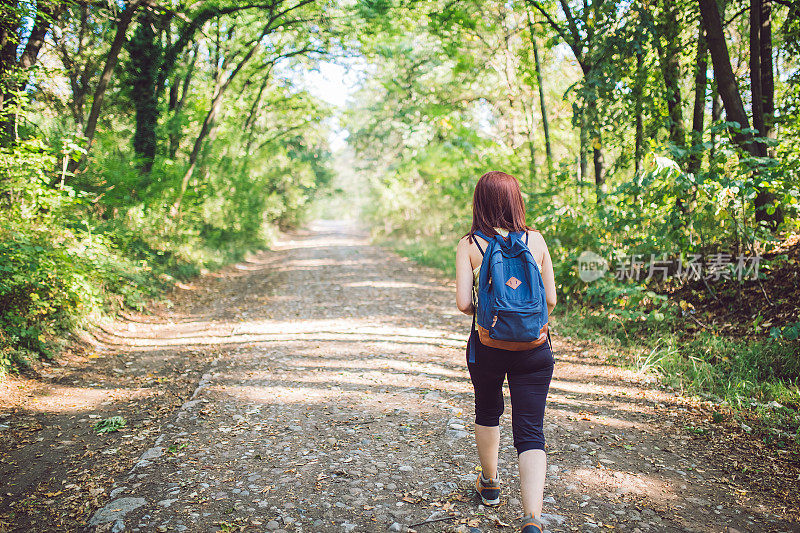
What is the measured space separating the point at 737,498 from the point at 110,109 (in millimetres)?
14235

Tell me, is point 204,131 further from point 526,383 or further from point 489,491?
point 526,383

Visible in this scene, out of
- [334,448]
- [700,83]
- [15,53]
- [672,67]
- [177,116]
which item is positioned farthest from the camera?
[177,116]

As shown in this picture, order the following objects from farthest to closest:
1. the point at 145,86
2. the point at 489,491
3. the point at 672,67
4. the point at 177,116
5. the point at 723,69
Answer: the point at 177,116 → the point at 145,86 → the point at 672,67 → the point at 723,69 → the point at 489,491

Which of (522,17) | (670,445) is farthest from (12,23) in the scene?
(522,17)

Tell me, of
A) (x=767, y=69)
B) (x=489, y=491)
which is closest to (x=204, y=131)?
(x=767, y=69)

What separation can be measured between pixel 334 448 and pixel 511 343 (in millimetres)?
2086

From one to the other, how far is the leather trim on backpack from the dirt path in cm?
117

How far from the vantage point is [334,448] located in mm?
4129

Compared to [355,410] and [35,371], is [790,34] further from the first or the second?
[35,371]

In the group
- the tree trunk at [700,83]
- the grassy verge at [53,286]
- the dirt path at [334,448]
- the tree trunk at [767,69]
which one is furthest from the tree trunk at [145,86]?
the tree trunk at [767,69]

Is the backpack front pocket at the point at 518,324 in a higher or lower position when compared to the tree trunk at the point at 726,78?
lower

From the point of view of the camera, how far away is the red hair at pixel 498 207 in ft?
9.70

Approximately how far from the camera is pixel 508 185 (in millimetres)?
2988

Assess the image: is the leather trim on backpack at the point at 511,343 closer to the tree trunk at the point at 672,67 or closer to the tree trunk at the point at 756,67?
the tree trunk at the point at 756,67
